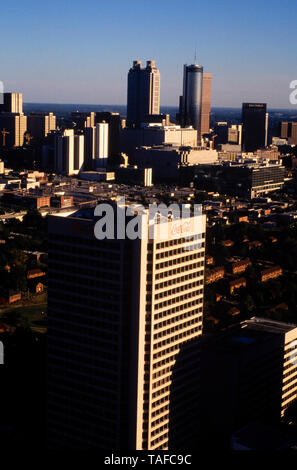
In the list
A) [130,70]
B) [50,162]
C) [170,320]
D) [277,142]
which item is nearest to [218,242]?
[170,320]

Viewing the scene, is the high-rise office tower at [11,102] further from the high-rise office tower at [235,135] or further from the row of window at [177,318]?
the row of window at [177,318]

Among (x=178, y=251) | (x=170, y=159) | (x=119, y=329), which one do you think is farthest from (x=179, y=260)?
(x=170, y=159)

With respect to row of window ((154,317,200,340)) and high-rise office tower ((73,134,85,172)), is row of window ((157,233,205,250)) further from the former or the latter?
high-rise office tower ((73,134,85,172))

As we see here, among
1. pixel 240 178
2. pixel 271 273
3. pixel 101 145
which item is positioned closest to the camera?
pixel 271 273

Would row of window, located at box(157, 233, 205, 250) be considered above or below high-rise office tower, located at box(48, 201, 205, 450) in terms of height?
above

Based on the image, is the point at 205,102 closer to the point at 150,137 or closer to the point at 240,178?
the point at 150,137

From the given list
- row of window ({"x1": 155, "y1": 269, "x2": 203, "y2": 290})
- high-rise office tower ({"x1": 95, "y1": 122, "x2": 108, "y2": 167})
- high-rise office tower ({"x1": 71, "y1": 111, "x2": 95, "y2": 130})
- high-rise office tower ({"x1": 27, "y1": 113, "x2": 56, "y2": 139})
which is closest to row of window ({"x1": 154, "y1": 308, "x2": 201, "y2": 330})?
row of window ({"x1": 155, "y1": 269, "x2": 203, "y2": 290})
